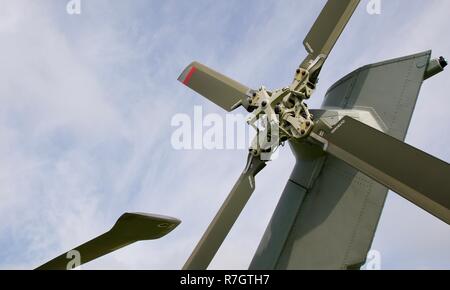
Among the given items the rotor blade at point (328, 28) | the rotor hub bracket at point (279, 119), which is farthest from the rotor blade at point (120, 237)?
the rotor blade at point (328, 28)

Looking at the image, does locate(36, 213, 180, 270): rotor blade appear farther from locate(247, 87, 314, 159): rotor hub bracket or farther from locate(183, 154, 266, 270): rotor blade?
locate(247, 87, 314, 159): rotor hub bracket

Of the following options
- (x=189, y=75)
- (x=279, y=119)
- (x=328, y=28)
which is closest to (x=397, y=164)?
(x=279, y=119)

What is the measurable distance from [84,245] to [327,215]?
5.85 meters

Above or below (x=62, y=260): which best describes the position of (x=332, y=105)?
above

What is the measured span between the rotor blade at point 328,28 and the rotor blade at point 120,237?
5416 mm

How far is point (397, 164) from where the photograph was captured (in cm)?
791

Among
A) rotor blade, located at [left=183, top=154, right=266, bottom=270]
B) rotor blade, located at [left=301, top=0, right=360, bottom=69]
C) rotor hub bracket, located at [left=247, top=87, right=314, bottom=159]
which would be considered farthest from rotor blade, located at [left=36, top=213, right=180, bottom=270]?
rotor blade, located at [left=301, top=0, right=360, bottom=69]

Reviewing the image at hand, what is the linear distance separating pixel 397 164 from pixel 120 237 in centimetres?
508

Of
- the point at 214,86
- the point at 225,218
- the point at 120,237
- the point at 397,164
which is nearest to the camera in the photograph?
the point at 120,237

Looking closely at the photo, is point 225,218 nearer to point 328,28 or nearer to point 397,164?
point 397,164

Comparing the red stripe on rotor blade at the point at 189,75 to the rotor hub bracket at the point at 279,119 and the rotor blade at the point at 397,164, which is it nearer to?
the rotor hub bracket at the point at 279,119

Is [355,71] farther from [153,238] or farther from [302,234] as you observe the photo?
[153,238]

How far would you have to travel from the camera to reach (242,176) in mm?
10633

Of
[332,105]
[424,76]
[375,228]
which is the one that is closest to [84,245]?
[375,228]
